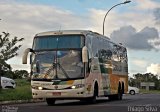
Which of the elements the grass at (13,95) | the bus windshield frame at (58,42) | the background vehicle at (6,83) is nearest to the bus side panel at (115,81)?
the grass at (13,95)

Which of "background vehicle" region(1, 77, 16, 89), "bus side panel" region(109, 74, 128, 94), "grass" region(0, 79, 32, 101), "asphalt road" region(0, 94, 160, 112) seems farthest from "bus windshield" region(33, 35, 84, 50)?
"background vehicle" region(1, 77, 16, 89)

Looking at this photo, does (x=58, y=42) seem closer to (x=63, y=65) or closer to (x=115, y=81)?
(x=63, y=65)

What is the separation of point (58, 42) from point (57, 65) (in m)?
1.33

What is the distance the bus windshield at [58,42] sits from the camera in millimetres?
25938

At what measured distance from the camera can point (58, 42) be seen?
85.7 feet

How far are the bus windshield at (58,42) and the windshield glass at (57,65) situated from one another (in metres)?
0.33

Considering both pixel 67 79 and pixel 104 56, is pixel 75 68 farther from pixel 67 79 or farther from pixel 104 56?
pixel 104 56

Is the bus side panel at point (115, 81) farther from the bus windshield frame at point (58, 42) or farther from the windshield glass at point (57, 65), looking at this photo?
the windshield glass at point (57, 65)

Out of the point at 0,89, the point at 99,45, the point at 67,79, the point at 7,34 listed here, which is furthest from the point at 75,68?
the point at 7,34

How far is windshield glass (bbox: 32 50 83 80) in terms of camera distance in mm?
25406

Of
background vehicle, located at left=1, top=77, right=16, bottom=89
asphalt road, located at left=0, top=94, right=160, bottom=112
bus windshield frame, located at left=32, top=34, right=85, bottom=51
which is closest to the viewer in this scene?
asphalt road, located at left=0, top=94, right=160, bottom=112

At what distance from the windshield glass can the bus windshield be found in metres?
0.33

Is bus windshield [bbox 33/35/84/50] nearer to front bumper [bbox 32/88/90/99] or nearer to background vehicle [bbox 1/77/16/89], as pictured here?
front bumper [bbox 32/88/90/99]

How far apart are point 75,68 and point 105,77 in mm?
5103
